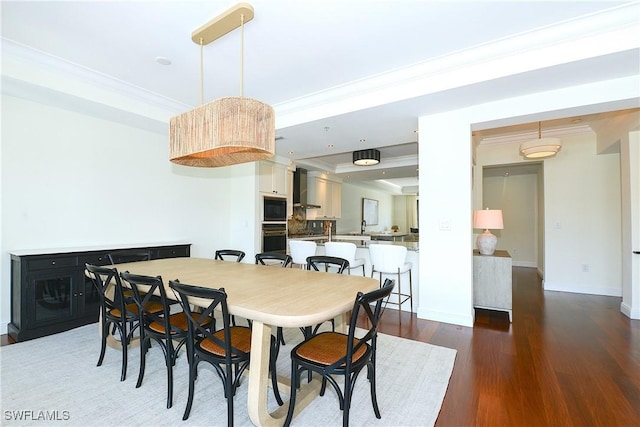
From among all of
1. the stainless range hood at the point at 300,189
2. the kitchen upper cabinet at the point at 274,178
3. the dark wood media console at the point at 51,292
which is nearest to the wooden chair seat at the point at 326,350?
the dark wood media console at the point at 51,292

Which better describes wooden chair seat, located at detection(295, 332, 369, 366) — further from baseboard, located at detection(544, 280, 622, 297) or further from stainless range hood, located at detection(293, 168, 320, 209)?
baseboard, located at detection(544, 280, 622, 297)

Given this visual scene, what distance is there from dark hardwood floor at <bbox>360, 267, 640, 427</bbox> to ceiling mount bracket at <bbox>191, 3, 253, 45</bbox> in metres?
2.96

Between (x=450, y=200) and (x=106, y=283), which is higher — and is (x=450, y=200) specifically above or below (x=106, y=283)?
above

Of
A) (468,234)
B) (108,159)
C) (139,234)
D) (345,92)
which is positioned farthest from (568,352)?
(108,159)

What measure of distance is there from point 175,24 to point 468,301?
12.6 ft

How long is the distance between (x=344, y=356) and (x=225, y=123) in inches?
64.7

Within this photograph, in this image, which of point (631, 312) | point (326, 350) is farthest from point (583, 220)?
point (326, 350)

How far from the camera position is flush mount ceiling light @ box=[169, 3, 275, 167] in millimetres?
1975

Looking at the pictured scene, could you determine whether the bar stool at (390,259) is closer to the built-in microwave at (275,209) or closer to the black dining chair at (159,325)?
the black dining chair at (159,325)

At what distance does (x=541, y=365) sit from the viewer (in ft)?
7.80

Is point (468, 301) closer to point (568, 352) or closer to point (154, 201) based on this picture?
point (568, 352)

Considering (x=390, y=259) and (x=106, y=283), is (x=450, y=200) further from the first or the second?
(x=106, y=283)

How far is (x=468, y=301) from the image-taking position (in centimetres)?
327

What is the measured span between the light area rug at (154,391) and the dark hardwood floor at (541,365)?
200mm
